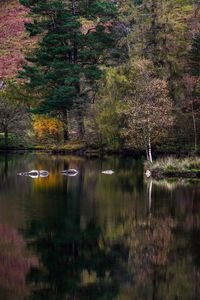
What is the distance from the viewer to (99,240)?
21.2 m

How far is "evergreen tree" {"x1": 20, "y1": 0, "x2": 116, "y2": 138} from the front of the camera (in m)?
66.2

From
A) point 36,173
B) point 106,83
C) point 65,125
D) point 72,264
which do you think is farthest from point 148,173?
point 65,125

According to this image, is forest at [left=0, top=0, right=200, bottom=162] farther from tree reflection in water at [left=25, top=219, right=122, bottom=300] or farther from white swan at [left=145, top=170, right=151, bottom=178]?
tree reflection in water at [left=25, top=219, right=122, bottom=300]

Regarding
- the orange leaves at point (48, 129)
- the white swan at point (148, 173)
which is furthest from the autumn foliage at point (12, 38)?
the white swan at point (148, 173)

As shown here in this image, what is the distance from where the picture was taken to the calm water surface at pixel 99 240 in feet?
52.6

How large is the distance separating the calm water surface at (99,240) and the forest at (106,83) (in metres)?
15.4

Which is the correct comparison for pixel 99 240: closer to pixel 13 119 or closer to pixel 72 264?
pixel 72 264

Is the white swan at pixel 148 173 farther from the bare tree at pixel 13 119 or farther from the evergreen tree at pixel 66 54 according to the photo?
the evergreen tree at pixel 66 54

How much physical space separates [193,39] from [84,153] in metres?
16.6

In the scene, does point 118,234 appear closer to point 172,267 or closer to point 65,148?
point 172,267

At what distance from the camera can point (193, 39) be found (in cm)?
5694

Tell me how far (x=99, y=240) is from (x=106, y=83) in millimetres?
42013

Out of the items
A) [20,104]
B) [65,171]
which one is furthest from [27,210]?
[20,104]

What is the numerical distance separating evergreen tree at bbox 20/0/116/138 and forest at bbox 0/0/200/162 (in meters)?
0.12
